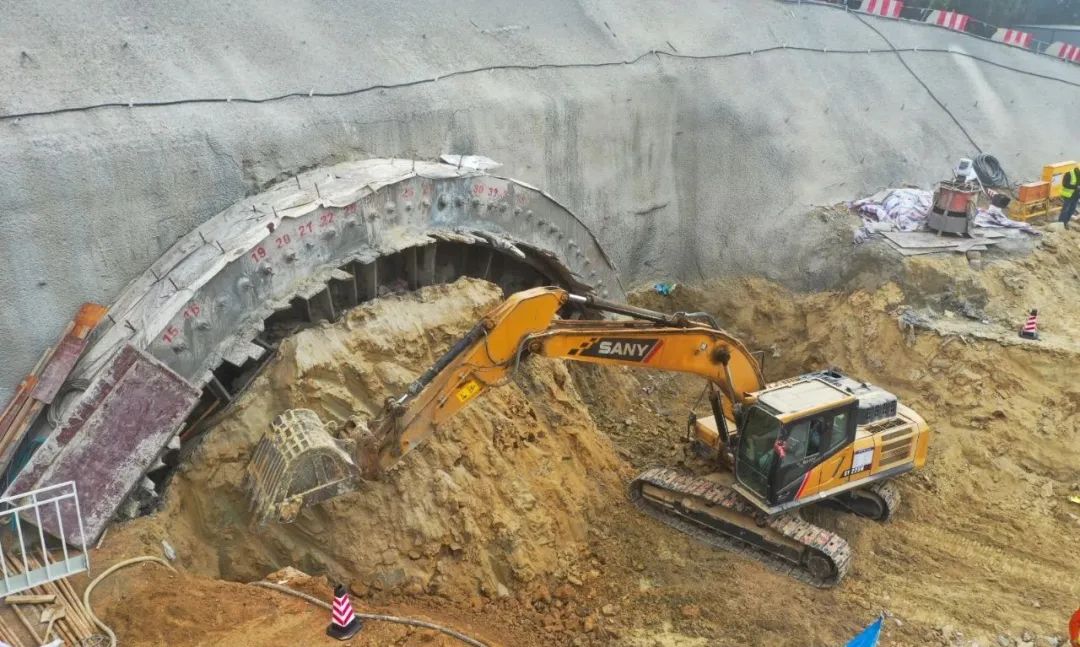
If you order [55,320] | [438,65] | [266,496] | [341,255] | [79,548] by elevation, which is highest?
[438,65]

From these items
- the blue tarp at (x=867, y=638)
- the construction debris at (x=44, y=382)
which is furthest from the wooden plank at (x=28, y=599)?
the blue tarp at (x=867, y=638)

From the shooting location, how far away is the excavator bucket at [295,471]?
26.2 ft

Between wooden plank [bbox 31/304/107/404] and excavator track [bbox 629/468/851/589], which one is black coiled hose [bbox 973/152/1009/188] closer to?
excavator track [bbox 629/468/851/589]

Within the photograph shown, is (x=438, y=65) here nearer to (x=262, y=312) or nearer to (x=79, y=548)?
(x=262, y=312)

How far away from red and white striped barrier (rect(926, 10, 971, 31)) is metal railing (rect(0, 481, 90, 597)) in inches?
841

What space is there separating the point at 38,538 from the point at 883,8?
2022 cm

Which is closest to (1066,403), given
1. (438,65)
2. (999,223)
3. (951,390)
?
(951,390)

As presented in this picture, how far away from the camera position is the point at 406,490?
8930 millimetres

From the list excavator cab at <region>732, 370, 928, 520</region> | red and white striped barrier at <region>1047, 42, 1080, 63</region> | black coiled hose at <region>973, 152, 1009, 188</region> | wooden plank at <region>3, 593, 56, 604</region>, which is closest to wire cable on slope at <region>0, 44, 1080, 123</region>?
black coiled hose at <region>973, 152, 1009, 188</region>

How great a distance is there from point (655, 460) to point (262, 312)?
18.8 ft

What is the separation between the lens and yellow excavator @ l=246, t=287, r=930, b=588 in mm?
8000

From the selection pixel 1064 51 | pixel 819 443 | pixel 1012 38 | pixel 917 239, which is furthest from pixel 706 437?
pixel 1064 51

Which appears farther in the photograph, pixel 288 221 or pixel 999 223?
pixel 999 223

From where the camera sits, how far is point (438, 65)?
Answer: 1228cm
